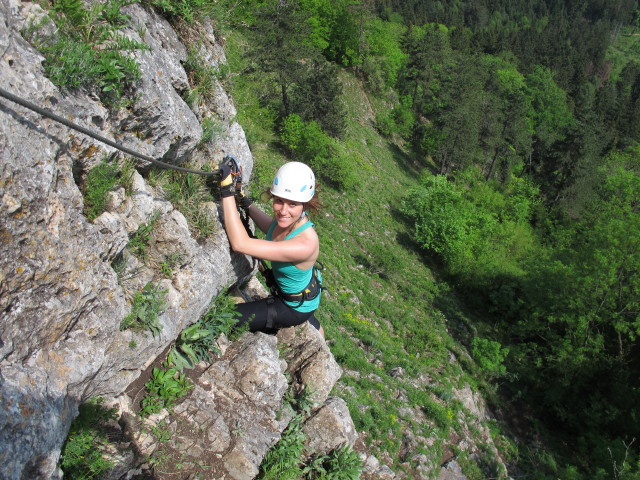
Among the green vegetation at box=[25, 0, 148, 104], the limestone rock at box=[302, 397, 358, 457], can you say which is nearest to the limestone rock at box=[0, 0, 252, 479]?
the green vegetation at box=[25, 0, 148, 104]

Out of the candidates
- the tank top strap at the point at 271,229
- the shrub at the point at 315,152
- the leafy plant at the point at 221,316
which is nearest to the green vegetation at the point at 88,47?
the tank top strap at the point at 271,229

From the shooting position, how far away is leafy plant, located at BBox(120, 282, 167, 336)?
379 centimetres

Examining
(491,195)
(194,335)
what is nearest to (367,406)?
(194,335)

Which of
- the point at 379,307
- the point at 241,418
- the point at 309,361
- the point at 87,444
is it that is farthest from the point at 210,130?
the point at 379,307

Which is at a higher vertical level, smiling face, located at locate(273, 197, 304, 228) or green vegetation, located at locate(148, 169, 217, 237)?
smiling face, located at locate(273, 197, 304, 228)

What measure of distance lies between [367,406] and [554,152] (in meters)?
42.7

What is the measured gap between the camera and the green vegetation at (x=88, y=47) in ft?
10.5

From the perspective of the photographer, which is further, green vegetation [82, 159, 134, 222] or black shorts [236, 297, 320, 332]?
black shorts [236, 297, 320, 332]

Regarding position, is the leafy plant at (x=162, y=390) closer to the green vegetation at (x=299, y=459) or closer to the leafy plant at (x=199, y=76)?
the green vegetation at (x=299, y=459)

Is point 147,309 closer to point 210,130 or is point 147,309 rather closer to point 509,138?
point 210,130

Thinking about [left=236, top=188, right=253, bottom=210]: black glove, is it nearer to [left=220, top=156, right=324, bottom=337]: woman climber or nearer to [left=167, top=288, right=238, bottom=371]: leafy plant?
[left=220, top=156, right=324, bottom=337]: woman climber

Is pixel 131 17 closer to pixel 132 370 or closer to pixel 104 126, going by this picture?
pixel 104 126

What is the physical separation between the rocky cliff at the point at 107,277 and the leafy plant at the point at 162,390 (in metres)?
0.13

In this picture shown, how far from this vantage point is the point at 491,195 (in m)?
38.5
